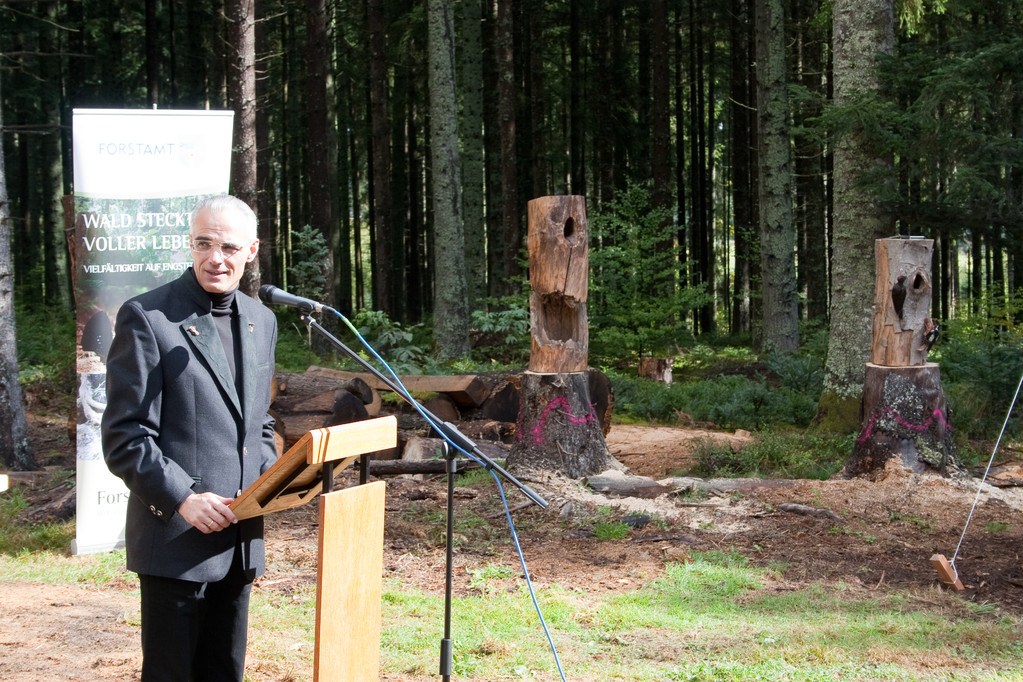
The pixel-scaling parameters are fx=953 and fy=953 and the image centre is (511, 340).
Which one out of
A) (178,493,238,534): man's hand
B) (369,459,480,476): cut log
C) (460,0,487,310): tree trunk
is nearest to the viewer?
(178,493,238,534): man's hand

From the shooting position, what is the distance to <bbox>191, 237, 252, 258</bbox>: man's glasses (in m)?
2.82

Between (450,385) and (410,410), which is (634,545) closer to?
(450,385)

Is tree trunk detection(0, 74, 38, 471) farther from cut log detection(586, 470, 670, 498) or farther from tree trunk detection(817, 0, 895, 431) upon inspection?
tree trunk detection(817, 0, 895, 431)

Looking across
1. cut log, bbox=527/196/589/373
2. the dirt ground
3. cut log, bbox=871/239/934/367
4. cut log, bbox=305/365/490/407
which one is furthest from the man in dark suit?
cut log, bbox=305/365/490/407

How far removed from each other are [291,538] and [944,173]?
7.30m

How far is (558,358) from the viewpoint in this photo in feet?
25.7

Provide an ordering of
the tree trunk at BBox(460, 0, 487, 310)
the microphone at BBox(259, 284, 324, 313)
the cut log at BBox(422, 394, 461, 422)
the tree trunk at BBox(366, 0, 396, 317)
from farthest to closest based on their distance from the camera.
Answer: the tree trunk at BBox(366, 0, 396, 317) < the tree trunk at BBox(460, 0, 487, 310) < the cut log at BBox(422, 394, 461, 422) < the microphone at BBox(259, 284, 324, 313)

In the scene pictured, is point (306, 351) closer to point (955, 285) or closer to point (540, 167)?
point (540, 167)

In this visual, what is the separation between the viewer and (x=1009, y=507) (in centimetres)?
731

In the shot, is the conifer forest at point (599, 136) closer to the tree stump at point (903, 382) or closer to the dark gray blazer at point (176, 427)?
the tree stump at point (903, 382)

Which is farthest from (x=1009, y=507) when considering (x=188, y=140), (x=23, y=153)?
(x=23, y=153)

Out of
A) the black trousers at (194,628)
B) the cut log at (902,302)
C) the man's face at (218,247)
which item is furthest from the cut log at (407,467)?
the man's face at (218,247)

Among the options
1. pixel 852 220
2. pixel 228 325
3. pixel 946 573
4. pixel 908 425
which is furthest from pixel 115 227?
pixel 852 220

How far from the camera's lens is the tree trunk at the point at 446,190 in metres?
14.5
